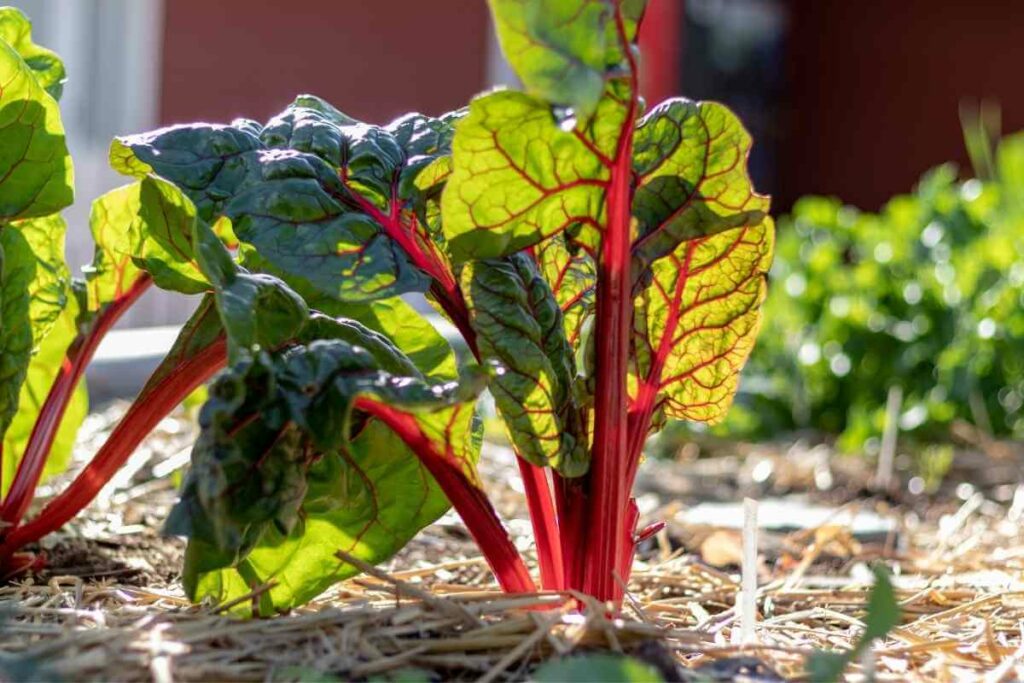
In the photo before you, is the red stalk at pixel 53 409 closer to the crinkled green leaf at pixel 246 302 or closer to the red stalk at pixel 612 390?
the crinkled green leaf at pixel 246 302

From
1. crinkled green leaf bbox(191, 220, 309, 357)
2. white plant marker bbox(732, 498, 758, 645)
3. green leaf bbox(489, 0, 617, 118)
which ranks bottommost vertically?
white plant marker bbox(732, 498, 758, 645)

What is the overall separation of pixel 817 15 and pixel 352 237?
30.1ft

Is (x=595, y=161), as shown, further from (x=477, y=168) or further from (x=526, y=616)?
(x=526, y=616)

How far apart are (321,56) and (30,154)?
534 centimetres

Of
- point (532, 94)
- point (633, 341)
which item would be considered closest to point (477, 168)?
point (532, 94)

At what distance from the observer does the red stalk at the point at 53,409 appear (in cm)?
134

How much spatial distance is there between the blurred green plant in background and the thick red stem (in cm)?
211

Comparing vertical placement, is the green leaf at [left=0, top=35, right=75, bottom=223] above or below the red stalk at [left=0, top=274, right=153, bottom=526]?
above

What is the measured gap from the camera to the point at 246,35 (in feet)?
20.1

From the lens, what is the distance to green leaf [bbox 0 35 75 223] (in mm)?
1208

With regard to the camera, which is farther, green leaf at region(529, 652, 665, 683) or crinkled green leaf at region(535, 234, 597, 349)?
crinkled green leaf at region(535, 234, 597, 349)

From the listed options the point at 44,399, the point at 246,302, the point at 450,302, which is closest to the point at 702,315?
the point at 450,302

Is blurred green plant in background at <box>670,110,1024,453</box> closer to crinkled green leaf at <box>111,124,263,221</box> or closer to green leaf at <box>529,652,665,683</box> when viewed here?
crinkled green leaf at <box>111,124,263,221</box>

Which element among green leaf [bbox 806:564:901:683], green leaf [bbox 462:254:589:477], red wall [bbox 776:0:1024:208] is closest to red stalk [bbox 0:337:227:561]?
green leaf [bbox 462:254:589:477]
